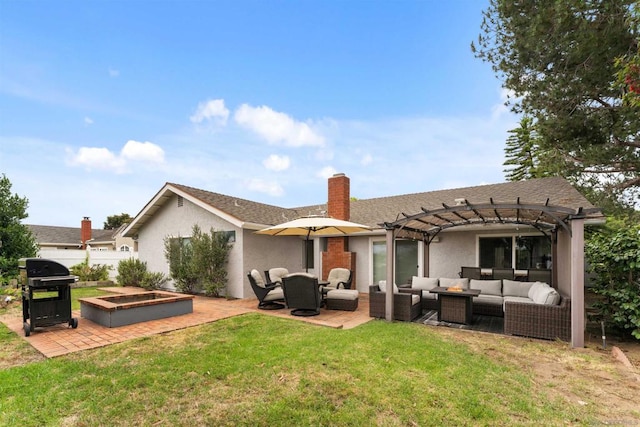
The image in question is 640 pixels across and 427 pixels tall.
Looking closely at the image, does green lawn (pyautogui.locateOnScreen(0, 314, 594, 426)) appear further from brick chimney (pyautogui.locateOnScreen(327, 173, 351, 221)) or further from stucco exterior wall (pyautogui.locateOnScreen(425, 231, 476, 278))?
brick chimney (pyautogui.locateOnScreen(327, 173, 351, 221))

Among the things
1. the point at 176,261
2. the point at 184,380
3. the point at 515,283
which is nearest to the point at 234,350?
the point at 184,380

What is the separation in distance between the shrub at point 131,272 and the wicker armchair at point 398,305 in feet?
36.2

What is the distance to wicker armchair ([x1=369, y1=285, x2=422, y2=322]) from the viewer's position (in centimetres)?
754

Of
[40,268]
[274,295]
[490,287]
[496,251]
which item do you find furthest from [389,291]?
[40,268]

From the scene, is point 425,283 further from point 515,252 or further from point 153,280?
point 153,280

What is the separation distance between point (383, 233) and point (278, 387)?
8343mm

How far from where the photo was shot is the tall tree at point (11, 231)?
Result: 40.0 ft

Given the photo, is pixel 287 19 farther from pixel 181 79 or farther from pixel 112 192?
pixel 112 192

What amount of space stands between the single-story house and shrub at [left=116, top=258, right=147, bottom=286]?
481 mm

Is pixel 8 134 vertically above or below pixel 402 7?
below

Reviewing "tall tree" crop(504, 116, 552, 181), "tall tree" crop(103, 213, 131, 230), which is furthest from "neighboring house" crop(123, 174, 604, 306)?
"tall tree" crop(103, 213, 131, 230)

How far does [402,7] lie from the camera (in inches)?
440

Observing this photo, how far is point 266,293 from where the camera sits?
8.90 metres

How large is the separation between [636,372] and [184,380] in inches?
256
